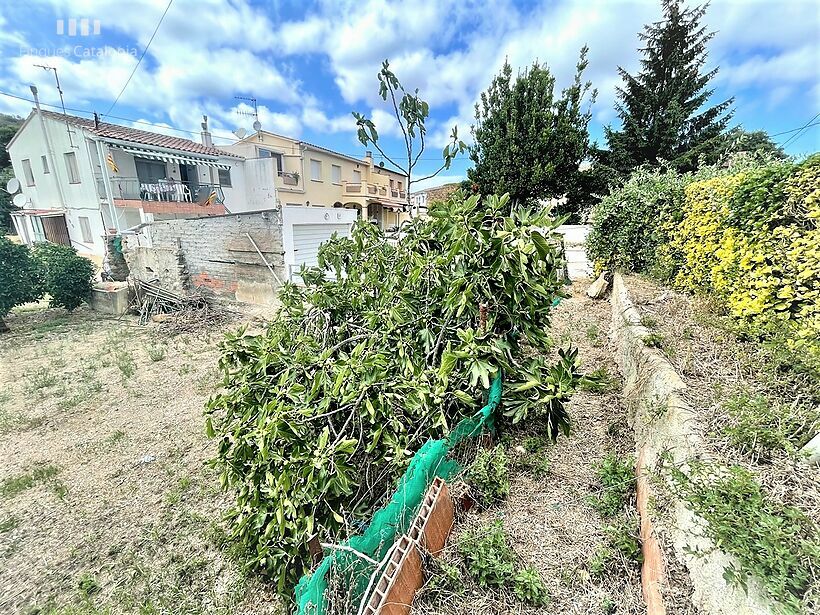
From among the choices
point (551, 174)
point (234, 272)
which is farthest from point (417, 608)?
point (551, 174)

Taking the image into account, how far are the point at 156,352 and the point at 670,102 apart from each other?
2016 cm

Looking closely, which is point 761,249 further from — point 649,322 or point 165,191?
point 165,191

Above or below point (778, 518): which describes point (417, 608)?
below

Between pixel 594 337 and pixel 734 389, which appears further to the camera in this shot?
pixel 594 337

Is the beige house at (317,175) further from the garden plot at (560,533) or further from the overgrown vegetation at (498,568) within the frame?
the overgrown vegetation at (498,568)

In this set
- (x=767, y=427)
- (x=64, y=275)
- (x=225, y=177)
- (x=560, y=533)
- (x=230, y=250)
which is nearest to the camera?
(x=767, y=427)

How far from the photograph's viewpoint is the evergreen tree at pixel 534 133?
514 inches

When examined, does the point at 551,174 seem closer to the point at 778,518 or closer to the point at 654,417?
the point at 654,417

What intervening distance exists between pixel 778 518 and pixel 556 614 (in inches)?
35.6

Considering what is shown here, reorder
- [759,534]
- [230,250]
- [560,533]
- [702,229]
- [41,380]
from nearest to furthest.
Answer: [759,534] → [560,533] → [702,229] → [41,380] → [230,250]

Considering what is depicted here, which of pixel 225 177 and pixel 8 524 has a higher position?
pixel 225 177

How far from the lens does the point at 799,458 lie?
1433 mm

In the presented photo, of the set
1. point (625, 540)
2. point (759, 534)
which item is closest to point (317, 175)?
point (625, 540)

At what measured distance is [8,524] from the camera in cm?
300
